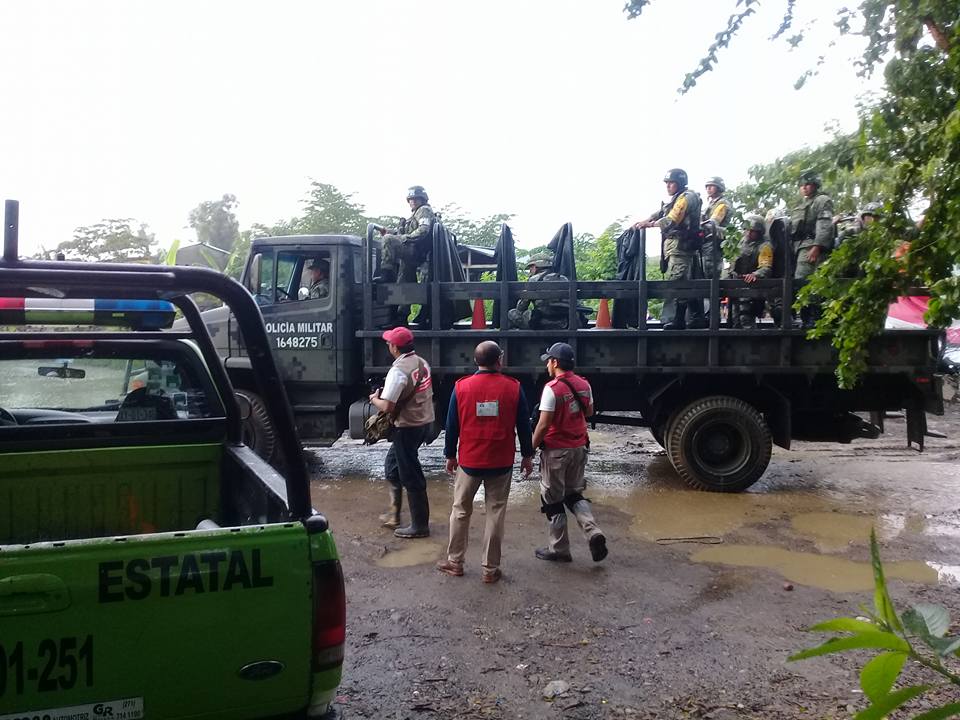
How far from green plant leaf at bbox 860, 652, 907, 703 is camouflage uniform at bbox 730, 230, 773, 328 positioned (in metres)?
6.35

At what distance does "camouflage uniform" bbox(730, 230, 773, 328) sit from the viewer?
6.91 m

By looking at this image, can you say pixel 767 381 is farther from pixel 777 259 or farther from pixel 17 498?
pixel 17 498

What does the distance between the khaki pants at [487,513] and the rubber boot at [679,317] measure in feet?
9.81

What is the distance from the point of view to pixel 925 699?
3.24 meters

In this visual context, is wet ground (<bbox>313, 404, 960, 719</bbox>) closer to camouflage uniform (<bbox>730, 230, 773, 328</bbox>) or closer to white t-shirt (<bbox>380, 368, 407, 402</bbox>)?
white t-shirt (<bbox>380, 368, 407, 402</bbox>)

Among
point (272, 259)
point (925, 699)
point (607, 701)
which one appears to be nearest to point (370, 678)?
point (607, 701)

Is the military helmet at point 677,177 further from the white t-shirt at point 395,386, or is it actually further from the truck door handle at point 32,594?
the truck door handle at point 32,594

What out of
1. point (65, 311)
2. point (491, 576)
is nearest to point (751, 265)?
point (491, 576)

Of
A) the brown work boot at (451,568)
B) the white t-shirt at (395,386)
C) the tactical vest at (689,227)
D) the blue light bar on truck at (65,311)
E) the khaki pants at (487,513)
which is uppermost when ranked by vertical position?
the tactical vest at (689,227)

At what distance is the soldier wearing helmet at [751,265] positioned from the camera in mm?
6910

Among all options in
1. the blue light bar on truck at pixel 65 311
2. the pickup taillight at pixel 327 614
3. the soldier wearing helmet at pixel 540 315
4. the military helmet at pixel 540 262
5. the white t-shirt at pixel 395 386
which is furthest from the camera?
the military helmet at pixel 540 262

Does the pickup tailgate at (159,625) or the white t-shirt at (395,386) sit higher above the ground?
the white t-shirt at (395,386)

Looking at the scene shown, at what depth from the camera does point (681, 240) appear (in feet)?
23.2

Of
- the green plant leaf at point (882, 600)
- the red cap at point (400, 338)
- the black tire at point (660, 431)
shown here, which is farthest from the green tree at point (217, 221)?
the green plant leaf at point (882, 600)
